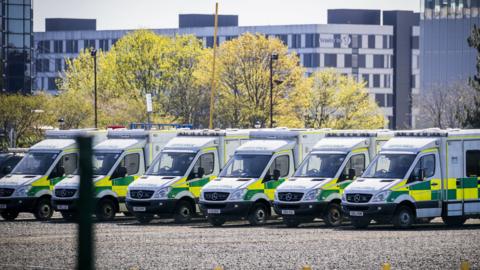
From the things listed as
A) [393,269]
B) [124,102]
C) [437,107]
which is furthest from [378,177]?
[437,107]

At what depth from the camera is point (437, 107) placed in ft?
324

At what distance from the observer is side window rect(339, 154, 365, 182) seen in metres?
33.6

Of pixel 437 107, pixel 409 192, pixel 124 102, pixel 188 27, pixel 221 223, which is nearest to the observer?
pixel 409 192

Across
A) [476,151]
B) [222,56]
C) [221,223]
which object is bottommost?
[221,223]

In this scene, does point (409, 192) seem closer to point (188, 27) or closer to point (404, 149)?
point (404, 149)

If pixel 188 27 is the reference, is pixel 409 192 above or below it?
below

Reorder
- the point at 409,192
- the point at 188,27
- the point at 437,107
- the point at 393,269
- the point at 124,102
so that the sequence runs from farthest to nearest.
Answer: the point at 188,27, the point at 437,107, the point at 124,102, the point at 409,192, the point at 393,269

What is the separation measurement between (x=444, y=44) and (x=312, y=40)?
1733 centimetres

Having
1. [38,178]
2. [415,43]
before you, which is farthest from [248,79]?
[415,43]

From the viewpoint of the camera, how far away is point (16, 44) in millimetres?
100312

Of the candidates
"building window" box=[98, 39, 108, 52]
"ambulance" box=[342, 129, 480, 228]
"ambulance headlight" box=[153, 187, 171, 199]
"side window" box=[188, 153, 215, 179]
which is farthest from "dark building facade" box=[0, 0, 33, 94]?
"ambulance" box=[342, 129, 480, 228]

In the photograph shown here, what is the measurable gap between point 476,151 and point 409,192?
2.46 metres

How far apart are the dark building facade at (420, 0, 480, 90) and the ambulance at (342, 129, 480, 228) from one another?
9091 centimetres

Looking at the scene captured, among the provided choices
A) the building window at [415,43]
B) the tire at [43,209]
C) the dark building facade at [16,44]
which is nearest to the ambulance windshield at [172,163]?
the tire at [43,209]
